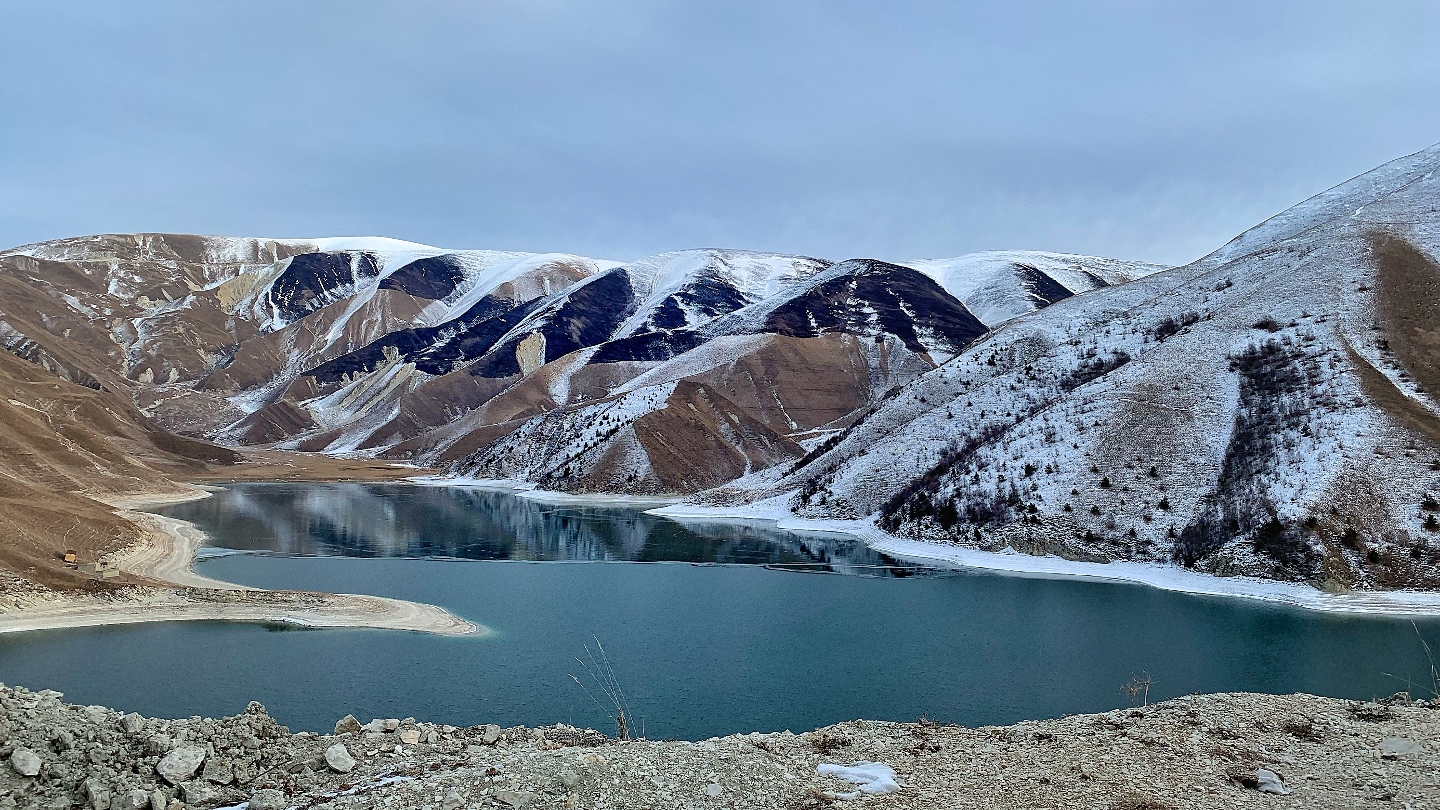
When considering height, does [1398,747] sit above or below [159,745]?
above

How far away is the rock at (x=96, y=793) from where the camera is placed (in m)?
10.6

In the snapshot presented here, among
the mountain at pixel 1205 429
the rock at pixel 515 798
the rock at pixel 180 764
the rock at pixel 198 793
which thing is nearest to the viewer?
the rock at pixel 515 798

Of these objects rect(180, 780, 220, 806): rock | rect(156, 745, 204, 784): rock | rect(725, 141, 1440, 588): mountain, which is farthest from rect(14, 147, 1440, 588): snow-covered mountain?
rect(180, 780, 220, 806): rock

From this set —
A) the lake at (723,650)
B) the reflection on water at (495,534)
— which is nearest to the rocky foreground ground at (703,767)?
the lake at (723,650)

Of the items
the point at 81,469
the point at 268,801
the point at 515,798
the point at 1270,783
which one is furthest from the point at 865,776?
the point at 81,469

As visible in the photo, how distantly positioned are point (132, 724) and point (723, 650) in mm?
16435

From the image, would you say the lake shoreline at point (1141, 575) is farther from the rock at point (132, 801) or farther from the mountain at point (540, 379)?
the rock at point (132, 801)

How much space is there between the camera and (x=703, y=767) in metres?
12.3

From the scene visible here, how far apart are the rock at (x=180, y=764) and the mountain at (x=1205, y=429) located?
3846 cm

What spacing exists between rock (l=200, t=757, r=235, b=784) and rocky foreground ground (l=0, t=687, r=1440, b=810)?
25 millimetres

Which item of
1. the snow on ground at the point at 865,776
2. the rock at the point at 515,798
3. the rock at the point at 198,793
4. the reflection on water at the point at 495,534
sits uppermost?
the rock at the point at 515,798

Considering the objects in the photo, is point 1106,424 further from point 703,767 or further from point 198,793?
point 198,793

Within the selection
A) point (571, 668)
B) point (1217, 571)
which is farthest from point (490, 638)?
point (1217, 571)

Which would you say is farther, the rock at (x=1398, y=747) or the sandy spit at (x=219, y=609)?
the sandy spit at (x=219, y=609)
